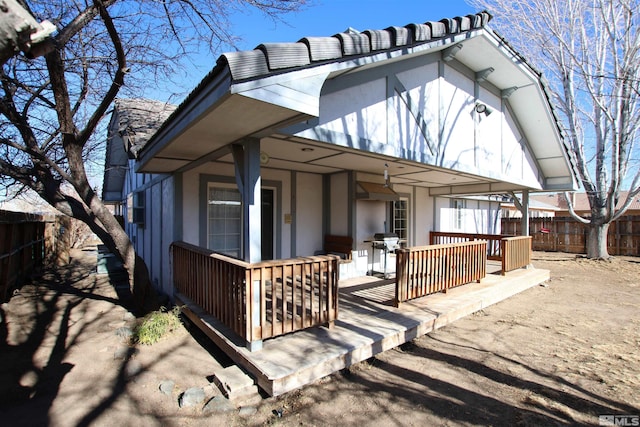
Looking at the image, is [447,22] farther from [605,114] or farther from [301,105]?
[605,114]

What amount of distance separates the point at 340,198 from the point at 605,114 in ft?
38.3

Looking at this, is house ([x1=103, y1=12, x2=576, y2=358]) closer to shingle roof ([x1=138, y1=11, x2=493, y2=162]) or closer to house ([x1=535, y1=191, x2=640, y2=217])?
shingle roof ([x1=138, y1=11, x2=493, y2=162])

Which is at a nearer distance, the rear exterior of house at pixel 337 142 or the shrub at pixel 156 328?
the rear exterior of house at pixel 337 142

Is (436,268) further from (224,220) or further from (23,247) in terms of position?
(23,247)

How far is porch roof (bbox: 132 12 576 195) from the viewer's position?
96.6 inches

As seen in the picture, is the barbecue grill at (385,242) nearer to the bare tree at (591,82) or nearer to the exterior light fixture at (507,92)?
the exterior light fixture at (507,92)

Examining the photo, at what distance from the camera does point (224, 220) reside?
639cm

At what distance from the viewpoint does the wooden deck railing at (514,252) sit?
775 centimetres

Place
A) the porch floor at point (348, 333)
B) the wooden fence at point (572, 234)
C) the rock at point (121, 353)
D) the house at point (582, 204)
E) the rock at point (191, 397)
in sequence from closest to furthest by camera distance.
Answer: the rock at point (191, 397)
the porch floor at point (348, 333)
the rock at point (121, 353)
the wooden fence at point (572, 234)
the house at point (582, 204)

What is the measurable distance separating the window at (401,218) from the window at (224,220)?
451 cm

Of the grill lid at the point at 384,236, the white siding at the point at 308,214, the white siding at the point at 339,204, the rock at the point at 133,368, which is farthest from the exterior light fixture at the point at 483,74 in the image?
the rock at the point at 133,368

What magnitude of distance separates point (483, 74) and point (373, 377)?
6400mm

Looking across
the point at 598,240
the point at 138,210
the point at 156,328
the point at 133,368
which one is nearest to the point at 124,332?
the point at 156,328

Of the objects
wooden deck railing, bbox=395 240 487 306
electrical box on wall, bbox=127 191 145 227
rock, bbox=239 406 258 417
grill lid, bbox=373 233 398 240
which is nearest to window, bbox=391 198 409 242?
grill lid, bbox=373 233 398 240
